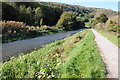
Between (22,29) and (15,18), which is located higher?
(15,18)

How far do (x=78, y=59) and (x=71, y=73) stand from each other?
1835mm

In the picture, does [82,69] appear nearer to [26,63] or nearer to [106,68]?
[106,68]

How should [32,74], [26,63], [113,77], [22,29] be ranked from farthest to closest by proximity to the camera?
[22,29]
[26,63]
[32,74]
[113,77]

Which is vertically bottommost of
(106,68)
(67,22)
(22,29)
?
(106,68)

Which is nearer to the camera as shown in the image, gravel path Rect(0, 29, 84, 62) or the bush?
gravel path Rect(0, 29, 84, 62)

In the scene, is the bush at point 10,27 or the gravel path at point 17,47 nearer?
the gravel path at point 17,47

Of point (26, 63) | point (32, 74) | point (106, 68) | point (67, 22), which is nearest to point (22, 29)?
point (26, 63)

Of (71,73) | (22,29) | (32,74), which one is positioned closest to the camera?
(71,73)

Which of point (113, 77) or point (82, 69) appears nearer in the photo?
point (113, 77)

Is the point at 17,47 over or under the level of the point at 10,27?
under

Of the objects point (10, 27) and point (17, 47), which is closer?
point (17, 47)

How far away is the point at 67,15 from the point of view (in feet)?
195

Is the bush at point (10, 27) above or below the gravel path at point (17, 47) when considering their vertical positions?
above

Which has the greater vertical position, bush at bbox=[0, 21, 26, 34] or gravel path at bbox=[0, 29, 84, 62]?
bush at bbox=[0, 21, 26, 34]
